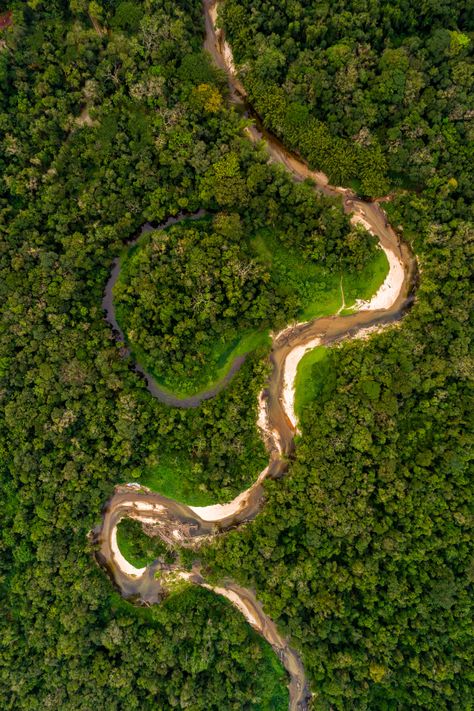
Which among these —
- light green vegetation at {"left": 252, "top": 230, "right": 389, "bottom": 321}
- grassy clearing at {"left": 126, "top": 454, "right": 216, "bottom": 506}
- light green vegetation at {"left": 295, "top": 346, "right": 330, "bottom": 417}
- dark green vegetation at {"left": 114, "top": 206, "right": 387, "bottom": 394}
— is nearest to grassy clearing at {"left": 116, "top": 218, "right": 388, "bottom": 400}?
light green vegetation at {"left": 252, "top": 230, "right": 389, "bottom": 321}

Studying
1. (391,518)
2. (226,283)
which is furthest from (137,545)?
(226,283)

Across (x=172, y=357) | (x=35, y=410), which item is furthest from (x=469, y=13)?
(x=35, y=410)

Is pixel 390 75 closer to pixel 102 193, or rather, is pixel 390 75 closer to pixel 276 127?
pixel 276 127

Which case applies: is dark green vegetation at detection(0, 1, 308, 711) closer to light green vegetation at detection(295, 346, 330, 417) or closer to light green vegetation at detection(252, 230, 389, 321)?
light green vegetation at detection(252, 230, 389, 321)

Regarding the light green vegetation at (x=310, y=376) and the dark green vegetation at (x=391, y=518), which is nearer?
the dark green vegetation at (x=391, y=518)

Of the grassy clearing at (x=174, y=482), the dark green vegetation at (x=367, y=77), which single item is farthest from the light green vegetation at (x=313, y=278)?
the grassy clearing at (x=174, y=482)

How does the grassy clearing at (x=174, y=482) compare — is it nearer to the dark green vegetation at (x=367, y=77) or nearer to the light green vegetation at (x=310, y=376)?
the light green vegetation at (x=310, y=376)
